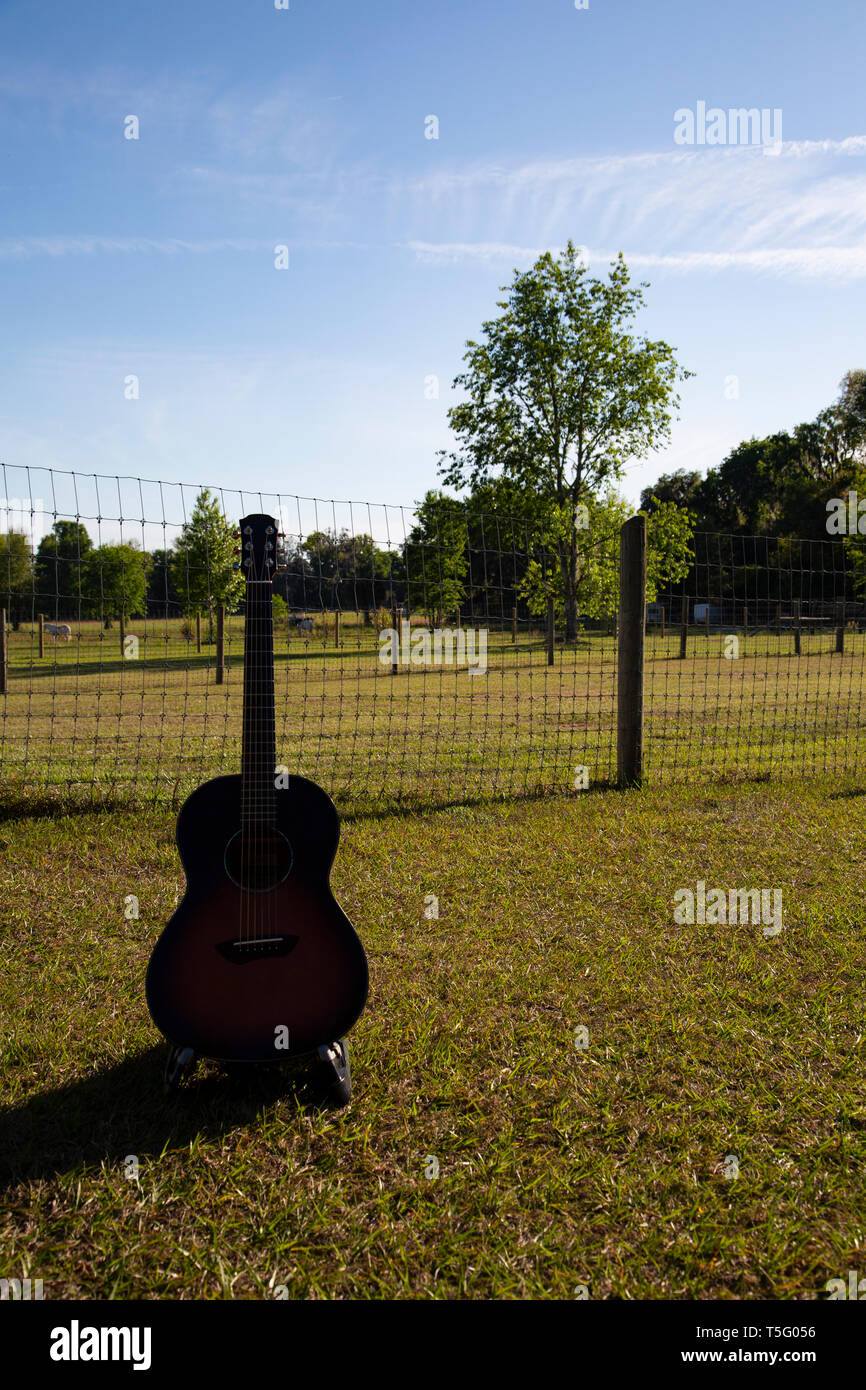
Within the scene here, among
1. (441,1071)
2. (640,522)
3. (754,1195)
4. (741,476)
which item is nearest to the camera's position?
(754,1195)

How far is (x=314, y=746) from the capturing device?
31.1 feet

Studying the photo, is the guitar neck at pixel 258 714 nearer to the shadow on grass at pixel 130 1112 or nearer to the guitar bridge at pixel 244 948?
the guitar bridge at pixel 244 948

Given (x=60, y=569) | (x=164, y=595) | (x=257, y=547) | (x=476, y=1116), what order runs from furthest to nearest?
(x=164, y=595) → (x=60, y=569) → (x=257, y=547) → (x=476, y=1116)

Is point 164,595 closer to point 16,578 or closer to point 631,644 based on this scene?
point 631,644

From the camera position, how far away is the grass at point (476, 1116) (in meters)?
2.05

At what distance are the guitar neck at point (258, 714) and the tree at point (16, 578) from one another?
267 centimetres

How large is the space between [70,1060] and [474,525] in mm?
28723

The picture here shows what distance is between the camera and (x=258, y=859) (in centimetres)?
282

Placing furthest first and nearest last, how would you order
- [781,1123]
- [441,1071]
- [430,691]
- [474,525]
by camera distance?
[474,525]
[430,691]
[441,1071]
[781,1123]

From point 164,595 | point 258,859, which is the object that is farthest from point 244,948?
point 164,595

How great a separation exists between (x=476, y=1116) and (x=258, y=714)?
1.47 metres
